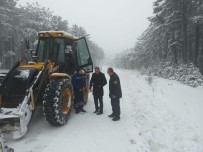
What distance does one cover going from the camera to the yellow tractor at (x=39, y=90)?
6387 mm

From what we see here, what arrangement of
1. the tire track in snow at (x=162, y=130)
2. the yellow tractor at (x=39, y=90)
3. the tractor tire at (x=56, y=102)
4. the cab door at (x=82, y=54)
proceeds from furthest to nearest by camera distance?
the cab door at (x=82, y=54) → the tractor tire at (x=56, y=102) → the tire track in snow at (x=162, y=130) → the yellow tractor at (x=39, y=90)

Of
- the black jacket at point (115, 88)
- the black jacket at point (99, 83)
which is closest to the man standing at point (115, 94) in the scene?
the black jacket at point (115, 88)

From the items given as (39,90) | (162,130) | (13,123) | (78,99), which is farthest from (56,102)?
(162,130)

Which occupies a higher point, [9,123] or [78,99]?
[78,99]

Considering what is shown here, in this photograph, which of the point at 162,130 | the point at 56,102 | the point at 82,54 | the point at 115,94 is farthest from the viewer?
the point at 82,54

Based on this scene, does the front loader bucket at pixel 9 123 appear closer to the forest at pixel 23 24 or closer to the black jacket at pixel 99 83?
the black jacket at pixel 99 83

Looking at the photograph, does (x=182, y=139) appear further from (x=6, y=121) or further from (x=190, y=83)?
(x=190, y=83)

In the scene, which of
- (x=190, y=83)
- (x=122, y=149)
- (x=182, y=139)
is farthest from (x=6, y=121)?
(x=190, y=83)

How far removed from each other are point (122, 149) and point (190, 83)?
17455 mm

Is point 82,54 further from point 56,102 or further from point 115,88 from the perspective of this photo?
point 56,102

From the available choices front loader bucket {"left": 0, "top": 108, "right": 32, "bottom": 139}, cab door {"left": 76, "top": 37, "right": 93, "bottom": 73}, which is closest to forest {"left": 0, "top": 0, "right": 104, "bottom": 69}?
cab door {"left": 76, "top": 37, "right": 93, "bottom": 73}

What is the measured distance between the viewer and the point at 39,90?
7.57 m

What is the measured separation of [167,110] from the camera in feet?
33.4

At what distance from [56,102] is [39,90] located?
2.39 ft
